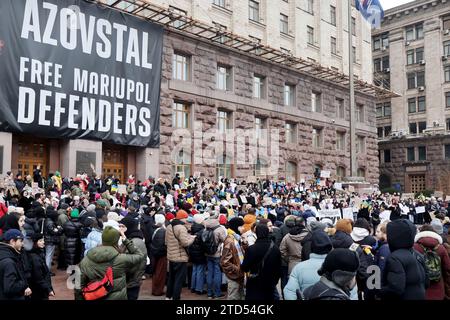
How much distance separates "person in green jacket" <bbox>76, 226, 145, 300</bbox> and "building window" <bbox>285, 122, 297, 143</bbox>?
26.9 meters

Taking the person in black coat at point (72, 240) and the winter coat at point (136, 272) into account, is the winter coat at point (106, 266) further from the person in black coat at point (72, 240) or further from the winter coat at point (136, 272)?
the person in black coat at point (72, 240)

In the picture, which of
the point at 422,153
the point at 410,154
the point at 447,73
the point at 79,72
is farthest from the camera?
the point at 410,154

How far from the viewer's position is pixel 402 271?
175 inches

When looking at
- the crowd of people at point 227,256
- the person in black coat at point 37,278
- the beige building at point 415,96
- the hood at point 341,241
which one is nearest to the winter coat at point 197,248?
the crowd of people at point 227,256

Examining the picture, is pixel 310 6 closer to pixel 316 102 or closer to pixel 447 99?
pixel 316 102

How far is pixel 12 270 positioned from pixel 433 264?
5166 mm

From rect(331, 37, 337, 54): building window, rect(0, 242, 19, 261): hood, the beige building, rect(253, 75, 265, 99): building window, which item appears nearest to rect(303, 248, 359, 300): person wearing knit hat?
rect(0, 242, 19, 261): hood

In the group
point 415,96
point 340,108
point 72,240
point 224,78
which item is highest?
point 415,96

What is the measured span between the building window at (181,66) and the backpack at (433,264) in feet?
67.1

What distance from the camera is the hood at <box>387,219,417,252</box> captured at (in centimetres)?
464

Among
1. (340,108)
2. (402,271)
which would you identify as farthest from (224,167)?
(402,271)

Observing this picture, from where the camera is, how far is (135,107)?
22016mm
